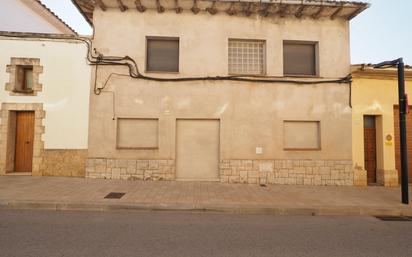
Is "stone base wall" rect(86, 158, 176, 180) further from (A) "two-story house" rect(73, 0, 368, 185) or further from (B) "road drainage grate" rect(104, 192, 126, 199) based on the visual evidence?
(B) "road drainage grate" rect(104, 192, 126, 199)

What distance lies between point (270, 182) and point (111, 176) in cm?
574

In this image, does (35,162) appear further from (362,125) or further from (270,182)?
(362,125)

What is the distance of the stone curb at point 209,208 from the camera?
593 centimetres

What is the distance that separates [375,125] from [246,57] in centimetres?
565


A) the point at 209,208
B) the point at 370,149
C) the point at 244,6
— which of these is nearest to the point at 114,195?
the point at 209,208

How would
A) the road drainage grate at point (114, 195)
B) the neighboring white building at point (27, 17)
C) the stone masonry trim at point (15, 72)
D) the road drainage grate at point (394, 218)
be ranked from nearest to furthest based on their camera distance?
1. the road drainage grate at point (394, 218)
2. the road drainage grate at point (114, 195)
3. the stone masonry trim at point (15, 72)
4. the neighboring white building at point (27, 17)

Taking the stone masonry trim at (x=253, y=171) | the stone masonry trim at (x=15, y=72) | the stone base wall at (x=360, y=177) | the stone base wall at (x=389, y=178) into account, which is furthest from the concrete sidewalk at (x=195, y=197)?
the stone masonry trim at (x=15, y=72)

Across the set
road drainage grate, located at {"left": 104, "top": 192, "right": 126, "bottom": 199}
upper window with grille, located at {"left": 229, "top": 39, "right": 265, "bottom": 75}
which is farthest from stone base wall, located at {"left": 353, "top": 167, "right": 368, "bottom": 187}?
road drainage grate, located at {"left": 104, "top": 192, "right": 126, "bottom": 199}

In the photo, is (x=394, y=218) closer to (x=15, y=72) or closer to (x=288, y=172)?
(x=288, y=172)

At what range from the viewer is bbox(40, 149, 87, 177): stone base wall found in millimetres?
9305

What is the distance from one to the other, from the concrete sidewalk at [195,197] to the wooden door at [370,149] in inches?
41.5

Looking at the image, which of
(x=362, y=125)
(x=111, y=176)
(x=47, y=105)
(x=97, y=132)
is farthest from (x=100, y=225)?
(x=362, y=125)

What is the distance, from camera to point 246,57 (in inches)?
394

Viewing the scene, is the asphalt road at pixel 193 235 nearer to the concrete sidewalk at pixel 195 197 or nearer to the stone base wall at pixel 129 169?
the concrete sidewalk at pixel 195 197
